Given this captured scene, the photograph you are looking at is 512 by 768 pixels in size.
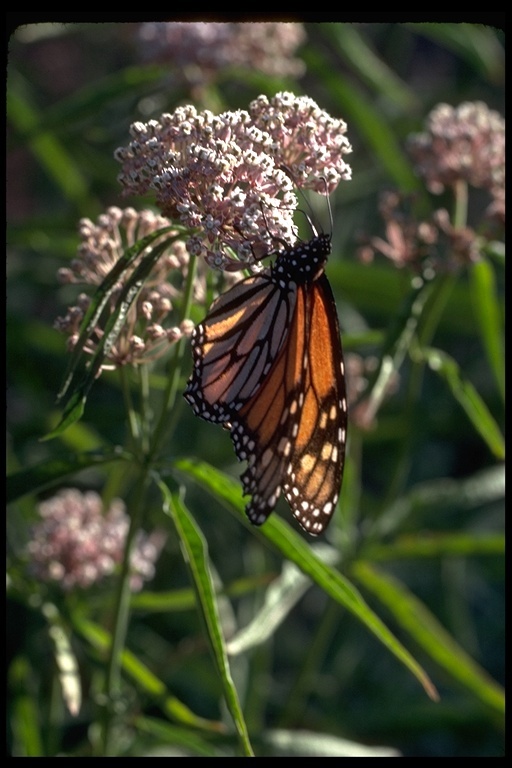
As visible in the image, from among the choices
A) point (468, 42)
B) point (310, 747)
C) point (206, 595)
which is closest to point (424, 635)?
point (310, 747)

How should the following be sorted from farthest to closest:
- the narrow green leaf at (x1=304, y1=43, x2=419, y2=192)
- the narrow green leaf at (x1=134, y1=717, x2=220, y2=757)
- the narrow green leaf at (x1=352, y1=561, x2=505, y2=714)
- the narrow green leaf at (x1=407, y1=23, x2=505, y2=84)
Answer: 1. the narrow green leaf at (x1=407, y1=23, x2=505, y2=84)
2. the narrow green leaf at (x1=304, y1=43, x2=419, y2=192)
3. the narrow green leaf at (x1=352, y1=561, x2=505, y2=714)
4. the narrow green leaf at (x1=134, y1=717, x2=220, y2=757)

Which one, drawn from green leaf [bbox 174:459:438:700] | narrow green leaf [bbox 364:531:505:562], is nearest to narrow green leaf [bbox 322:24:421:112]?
narrow green leaf [bbox 364:531:505:562]

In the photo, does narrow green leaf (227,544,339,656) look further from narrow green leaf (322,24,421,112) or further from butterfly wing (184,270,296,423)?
narrow green leaf (322,24,421,112)

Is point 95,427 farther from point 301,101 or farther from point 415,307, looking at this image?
point 301,101

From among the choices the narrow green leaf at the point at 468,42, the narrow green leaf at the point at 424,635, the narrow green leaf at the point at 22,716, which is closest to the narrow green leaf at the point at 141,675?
the narrow green leaf at the point at 22,716

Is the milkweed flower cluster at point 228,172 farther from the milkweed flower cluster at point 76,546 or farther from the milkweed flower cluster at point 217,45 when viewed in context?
the milkweed flower cluster at point 217,45
